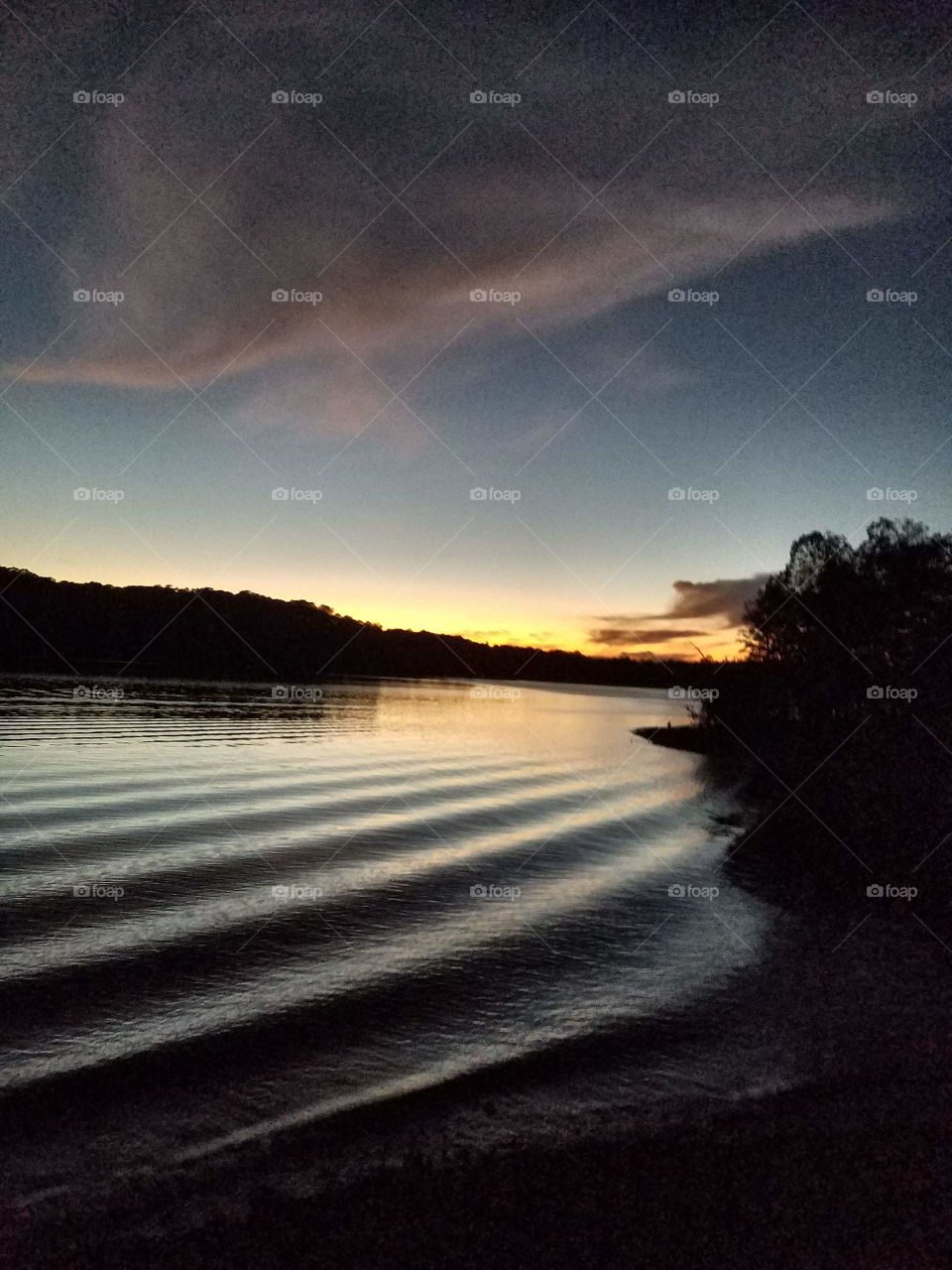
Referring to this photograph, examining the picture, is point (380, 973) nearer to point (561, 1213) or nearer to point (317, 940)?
point (317, 940)

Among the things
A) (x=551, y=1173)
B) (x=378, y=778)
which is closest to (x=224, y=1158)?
(x=551, y=1173)

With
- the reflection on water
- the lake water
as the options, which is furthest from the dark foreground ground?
the reflection on water

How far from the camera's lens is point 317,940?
9.99 meters

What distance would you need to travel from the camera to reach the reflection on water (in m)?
6.41

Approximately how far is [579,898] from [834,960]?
373 cm

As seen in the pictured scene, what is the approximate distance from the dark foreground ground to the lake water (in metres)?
0.37

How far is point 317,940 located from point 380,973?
1428mm

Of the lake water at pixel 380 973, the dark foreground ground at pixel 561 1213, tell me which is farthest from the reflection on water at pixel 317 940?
the dark foreground ground at pixel 561 1213

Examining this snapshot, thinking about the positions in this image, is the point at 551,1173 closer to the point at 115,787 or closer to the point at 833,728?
the point at 115,787

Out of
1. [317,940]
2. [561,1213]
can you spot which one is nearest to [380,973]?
[317,940]

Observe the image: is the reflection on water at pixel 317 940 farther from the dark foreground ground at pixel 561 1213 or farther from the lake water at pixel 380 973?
the dark foreground ground at pixel 561 1213

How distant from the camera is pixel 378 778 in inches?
928

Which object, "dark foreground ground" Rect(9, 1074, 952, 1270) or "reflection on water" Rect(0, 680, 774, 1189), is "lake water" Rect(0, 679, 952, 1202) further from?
"dark foreground ground" Rect(9, 1074, 952, 1270)

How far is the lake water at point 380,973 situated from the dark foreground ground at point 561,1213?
14.5 inches
